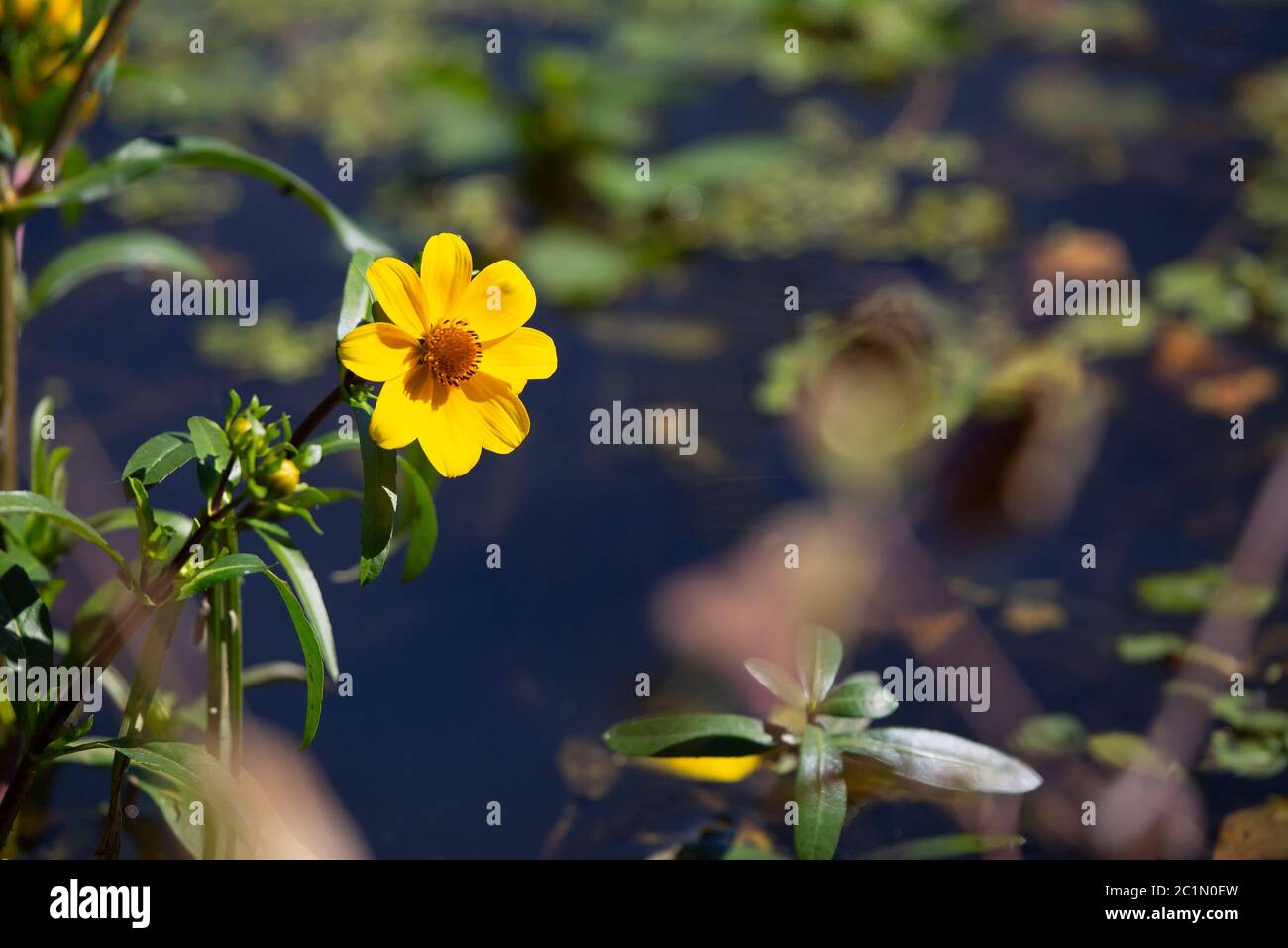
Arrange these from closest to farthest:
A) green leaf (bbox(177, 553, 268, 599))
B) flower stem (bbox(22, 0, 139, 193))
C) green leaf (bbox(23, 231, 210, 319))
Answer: green leaf (bbox(177, 553, 268, 599)), flower stem (bbox(22, 0, 139, 193)), green leaf (bbox(23, 231, 210, 319))

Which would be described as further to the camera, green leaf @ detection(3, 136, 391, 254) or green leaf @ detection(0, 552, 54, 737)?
green leaf @ detection(3, 136, 391, 254)

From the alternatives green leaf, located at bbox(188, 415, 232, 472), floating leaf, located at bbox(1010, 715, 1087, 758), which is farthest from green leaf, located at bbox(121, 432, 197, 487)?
floating leaf, located at bbox(1010, 715, 1087, 758)

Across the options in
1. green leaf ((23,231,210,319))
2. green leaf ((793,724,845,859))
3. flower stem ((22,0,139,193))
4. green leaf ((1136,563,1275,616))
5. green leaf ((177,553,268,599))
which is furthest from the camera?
green leaf ((1136,563,1275,616))

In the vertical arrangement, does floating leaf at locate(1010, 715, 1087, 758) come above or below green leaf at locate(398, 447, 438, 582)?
below

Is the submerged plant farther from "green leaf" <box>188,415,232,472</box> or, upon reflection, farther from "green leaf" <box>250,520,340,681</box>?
"green leaf" <box>188,415,232,472</box>

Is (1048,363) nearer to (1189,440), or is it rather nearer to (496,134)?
(1189,440)

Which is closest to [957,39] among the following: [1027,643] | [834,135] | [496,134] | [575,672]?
[834,135]
